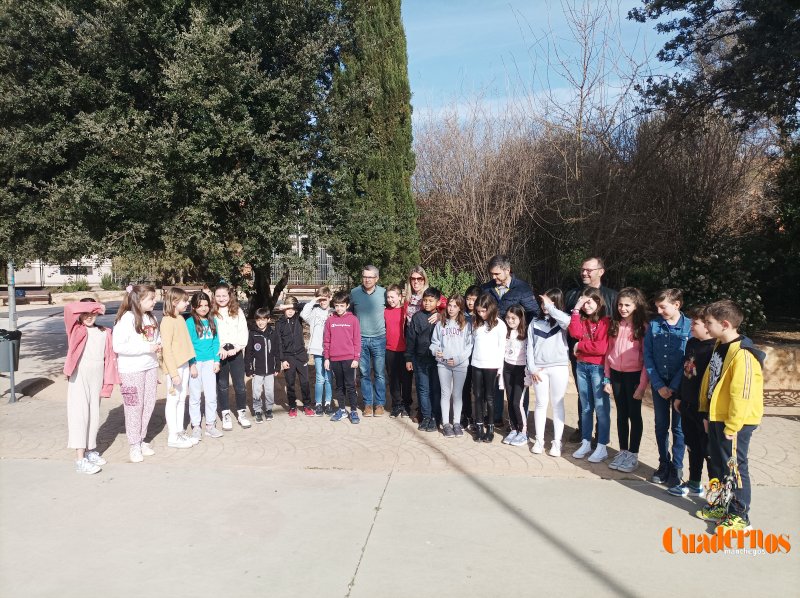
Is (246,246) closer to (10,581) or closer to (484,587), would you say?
(10,581)

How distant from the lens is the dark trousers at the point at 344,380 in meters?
7.29

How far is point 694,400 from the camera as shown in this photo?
4.81 m

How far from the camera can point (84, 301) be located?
233 inches

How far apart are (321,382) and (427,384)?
1448 mm

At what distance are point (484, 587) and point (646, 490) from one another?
7.02ft

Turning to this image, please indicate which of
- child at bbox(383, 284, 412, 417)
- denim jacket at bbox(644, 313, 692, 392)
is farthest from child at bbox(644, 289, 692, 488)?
child at bbox(383, 284, 412, 417)

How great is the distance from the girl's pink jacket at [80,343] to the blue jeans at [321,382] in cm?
→ 236

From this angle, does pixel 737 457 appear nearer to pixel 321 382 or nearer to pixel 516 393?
pixel 516 393

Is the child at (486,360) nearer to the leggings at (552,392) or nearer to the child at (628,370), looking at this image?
the leggings at (552,392)

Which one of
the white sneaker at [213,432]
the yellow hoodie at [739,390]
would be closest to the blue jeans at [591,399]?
the yellow hoodie at [739,390]

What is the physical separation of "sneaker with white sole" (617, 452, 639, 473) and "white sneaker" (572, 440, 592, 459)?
0.43 metres

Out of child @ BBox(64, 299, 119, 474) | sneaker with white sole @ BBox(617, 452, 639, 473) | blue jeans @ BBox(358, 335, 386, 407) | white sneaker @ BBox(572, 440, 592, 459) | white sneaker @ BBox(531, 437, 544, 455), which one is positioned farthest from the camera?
blue jeans @ BBox(358, 335, 386, 407)

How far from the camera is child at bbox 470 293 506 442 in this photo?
642cm

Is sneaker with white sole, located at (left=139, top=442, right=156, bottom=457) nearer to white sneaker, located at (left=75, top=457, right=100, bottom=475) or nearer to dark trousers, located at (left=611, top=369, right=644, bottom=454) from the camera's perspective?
white sneaker, located at (left=75, top=457, right=100, bottom=475)
